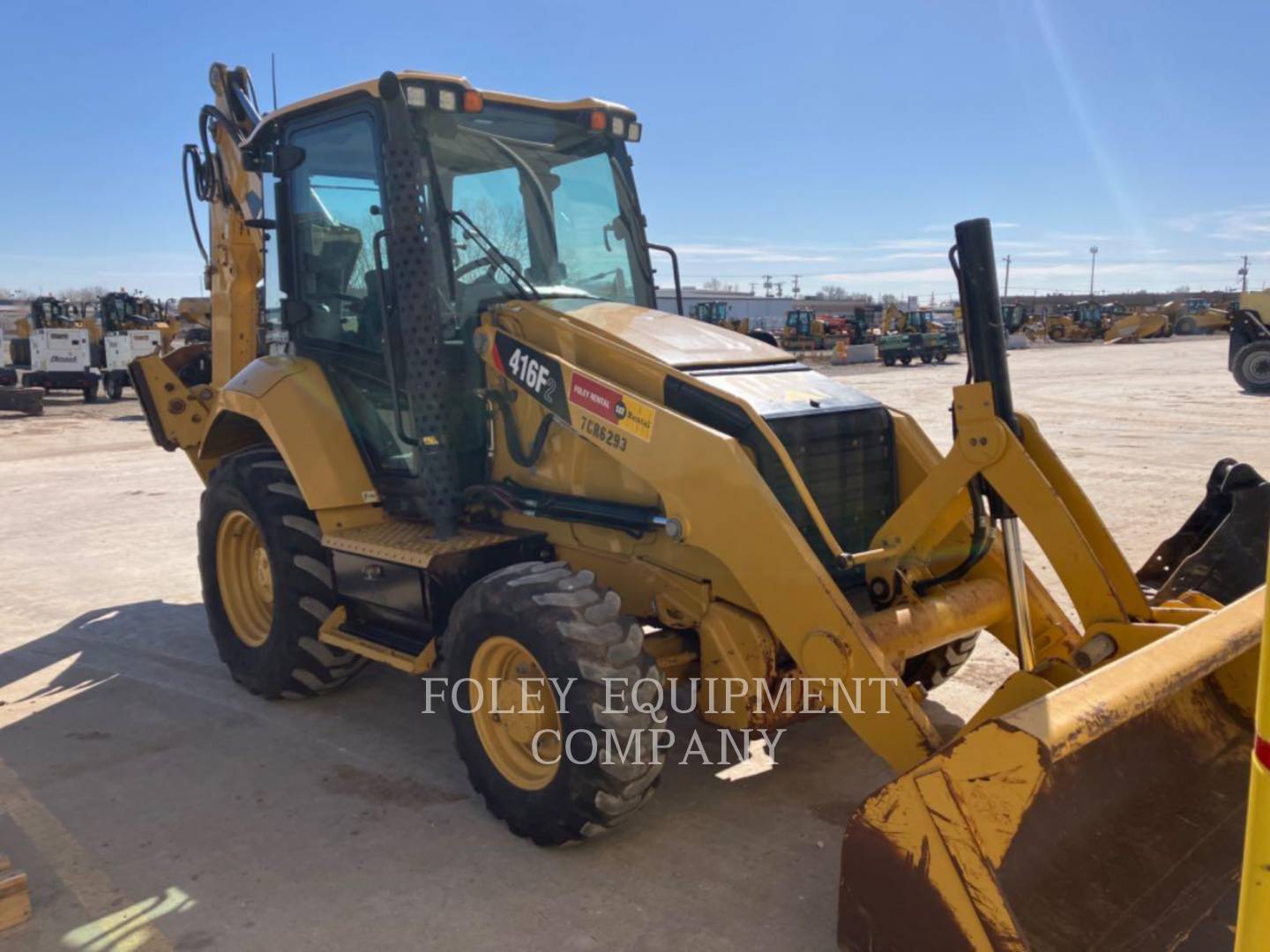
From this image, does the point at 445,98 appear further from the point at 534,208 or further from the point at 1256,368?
the point at 1256,368

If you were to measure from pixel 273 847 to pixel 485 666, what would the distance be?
1.04 m

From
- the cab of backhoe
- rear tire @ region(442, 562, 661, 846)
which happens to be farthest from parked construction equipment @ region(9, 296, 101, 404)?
rear tire @ region(442, 562, 661, 846)

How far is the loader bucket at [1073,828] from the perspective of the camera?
2711 millimetres

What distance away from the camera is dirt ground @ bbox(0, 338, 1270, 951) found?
340 cm

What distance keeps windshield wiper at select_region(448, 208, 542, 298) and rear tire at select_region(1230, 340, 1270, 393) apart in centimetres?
2123

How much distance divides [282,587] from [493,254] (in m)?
1.92

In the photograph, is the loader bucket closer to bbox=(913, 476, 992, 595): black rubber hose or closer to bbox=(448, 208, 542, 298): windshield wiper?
bbox=(913, 476, 992, 595): black rubber hose

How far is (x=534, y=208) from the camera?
496 cm

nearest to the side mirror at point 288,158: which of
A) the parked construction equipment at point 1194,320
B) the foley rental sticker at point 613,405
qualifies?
the foley rental sticker at point 613,405

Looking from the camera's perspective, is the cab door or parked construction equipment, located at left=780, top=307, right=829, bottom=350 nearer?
the cab door

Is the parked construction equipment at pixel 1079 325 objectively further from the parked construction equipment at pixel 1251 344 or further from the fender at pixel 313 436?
the fender at pixel 313 436

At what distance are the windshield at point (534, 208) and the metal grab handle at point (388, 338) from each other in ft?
Answer: 0.96

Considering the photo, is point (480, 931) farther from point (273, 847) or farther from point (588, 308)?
point (588, 308)

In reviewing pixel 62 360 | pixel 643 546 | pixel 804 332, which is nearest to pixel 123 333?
pixel 62 360
